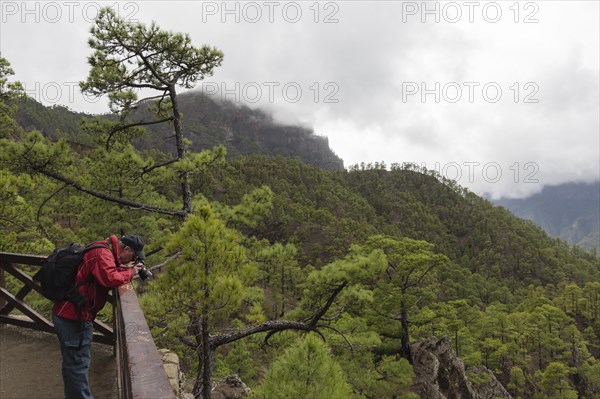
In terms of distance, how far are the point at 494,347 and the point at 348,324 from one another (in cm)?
2894

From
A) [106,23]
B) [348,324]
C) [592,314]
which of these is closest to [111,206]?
[106,23]

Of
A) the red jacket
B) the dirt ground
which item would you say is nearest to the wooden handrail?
the red jacket

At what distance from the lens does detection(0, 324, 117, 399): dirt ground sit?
11.6ft

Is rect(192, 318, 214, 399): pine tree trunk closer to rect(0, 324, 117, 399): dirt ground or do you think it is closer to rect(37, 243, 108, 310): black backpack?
rect(0, 324, 117, 399): dirt ground

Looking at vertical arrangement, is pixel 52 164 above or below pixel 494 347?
above

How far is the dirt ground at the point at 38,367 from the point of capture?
11.6 feet

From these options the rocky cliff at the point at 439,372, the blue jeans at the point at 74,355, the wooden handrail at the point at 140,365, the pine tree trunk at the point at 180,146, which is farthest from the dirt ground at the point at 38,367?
the rocky cliff at the point at 439,372

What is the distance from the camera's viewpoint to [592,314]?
172 feet

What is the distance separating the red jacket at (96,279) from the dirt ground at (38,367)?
1046mm

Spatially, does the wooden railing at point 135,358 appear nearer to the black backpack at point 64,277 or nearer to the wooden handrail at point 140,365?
the wooden handrail at point 140,365

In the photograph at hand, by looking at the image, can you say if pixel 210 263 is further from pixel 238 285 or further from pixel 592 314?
pixel 592 314

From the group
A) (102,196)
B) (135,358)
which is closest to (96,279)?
(135,358)

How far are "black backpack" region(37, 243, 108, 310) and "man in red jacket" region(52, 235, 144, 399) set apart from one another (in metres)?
0.04

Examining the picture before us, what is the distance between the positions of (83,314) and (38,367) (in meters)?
1.71
